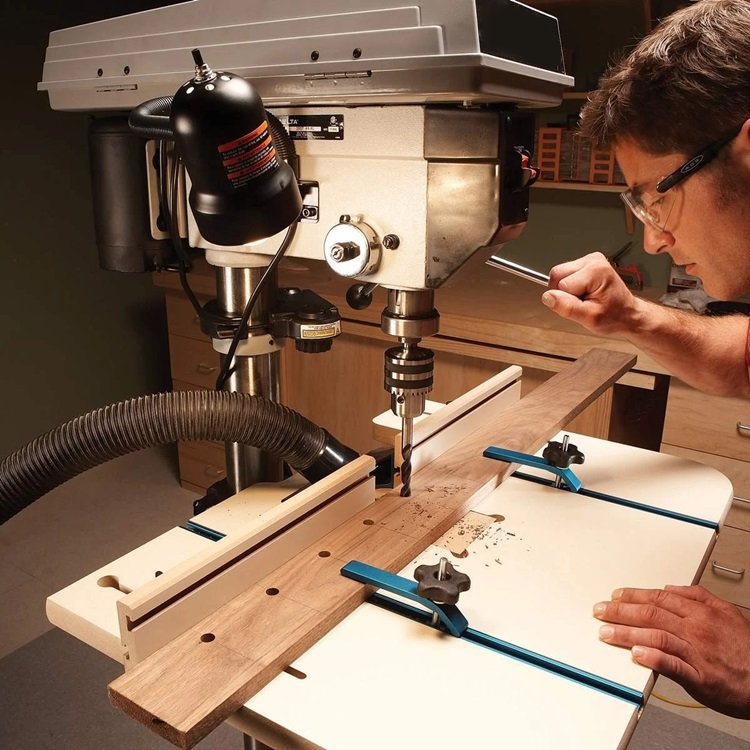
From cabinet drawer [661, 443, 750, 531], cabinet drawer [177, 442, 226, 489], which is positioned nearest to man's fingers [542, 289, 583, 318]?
cabinet drawer [661, 443, 750, 531]

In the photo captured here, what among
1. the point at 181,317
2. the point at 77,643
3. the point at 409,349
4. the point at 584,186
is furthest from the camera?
the point at 181,317

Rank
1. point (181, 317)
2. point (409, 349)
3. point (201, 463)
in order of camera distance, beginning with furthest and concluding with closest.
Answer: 1. point (201, 463)
2. point (181, 317)
3. point (409, 349)

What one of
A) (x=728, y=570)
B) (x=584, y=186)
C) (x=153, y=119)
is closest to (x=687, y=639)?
(x=153, y=119)

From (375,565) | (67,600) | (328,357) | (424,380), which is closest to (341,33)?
(424,380)

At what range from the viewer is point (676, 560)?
38.1 inches

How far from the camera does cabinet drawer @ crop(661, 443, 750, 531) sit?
183cm

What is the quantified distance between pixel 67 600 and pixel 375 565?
1.20ft

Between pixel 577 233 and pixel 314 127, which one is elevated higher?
pixel 314 127

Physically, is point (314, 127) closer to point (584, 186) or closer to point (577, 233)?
point (584, 186)

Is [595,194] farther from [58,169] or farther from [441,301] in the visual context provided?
[58,169]

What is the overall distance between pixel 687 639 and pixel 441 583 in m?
0.29

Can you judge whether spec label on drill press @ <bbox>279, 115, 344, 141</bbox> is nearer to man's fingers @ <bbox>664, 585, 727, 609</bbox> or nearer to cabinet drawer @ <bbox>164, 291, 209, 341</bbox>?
man's fingers @ <bbox>664, 585, 727, 609</bbox>

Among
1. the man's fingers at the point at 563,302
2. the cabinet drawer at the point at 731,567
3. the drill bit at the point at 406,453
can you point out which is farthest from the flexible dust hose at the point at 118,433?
the cabinet drawer at the point at 731,567

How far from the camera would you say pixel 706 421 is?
1.84m
